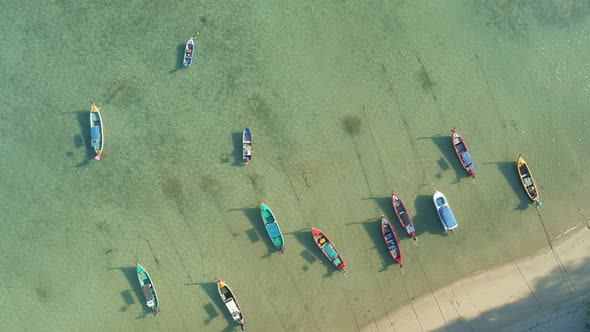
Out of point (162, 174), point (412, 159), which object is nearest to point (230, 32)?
point (162, 174)

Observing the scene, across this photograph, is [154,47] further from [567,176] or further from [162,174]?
[567,176]

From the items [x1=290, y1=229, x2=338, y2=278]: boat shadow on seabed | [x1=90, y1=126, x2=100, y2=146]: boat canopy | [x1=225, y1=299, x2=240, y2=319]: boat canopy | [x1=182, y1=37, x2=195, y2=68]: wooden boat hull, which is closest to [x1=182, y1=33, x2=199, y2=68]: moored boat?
[x1=182, y1=37, x2=195, y2=68]: wooden boat hull

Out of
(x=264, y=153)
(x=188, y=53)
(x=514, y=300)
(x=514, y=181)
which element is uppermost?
(x=188, y=53)

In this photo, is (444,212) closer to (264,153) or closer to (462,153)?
(462,153)

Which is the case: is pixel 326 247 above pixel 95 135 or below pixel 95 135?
below

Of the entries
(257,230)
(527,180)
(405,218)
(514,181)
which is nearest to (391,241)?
(405,218)

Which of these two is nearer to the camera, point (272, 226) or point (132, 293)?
point (272, 226)

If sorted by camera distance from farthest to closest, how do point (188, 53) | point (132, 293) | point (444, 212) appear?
point (188, 53)
point (132, 293)
point (444, 212)

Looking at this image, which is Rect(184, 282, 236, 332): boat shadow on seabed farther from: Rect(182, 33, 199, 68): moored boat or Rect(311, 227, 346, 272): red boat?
Rect(182, 33, 199, 68): moored boat
